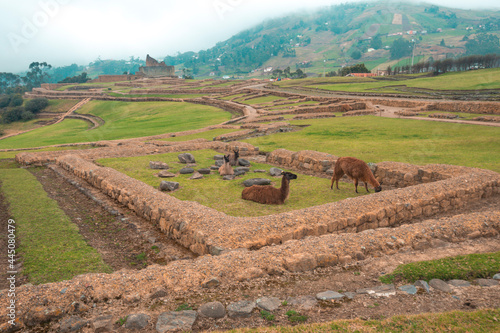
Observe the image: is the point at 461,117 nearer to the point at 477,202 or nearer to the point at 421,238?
the point at 477,202

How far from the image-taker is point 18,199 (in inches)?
523

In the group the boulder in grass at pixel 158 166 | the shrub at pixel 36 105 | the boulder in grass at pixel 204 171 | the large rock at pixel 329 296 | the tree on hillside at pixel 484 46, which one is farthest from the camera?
the tree on hillside at pixel 484 46

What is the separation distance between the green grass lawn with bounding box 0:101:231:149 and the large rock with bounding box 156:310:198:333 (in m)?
31.9

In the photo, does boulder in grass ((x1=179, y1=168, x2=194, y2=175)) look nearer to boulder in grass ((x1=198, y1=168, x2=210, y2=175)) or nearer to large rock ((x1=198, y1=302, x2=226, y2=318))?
boulder in grass ((x1=198, y1=168, x2=210, y2=175))

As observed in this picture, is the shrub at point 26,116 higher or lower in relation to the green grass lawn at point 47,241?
higher

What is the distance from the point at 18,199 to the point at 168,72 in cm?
12135

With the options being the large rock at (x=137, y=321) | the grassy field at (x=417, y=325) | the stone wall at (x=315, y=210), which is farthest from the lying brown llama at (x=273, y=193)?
the large rock at (x=137, y=321)

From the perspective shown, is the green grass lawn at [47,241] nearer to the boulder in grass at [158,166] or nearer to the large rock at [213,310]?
the large rock at [213,310]

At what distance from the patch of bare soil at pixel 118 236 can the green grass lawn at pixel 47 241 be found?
332mm

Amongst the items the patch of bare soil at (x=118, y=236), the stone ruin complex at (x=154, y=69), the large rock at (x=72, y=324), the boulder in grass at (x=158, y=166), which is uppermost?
the stone ruin complex at (x=154, y=69)

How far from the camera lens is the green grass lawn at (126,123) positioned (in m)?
36.3

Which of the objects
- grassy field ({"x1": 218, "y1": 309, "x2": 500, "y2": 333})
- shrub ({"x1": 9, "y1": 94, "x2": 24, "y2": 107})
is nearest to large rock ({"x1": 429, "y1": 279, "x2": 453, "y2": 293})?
grassy field ({"x1": 218, "y1": 309, "x2": 500, "y2": 333})

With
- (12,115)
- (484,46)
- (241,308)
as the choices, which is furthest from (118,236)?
(484,46)

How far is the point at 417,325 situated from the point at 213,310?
3254mm
